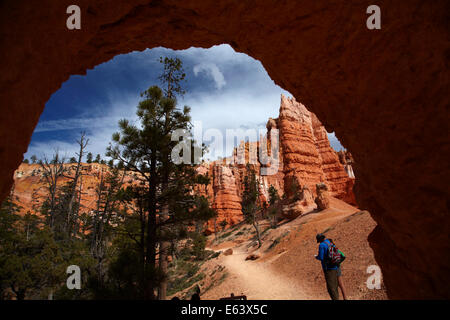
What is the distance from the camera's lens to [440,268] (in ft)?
10.4

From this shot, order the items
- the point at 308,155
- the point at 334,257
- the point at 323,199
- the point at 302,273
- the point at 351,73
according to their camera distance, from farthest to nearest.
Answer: the point at 308,155, the point at 323,199, the point at 302,273, the point at 334,257, the point at 351,73

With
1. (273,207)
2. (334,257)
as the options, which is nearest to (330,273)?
(334,257)

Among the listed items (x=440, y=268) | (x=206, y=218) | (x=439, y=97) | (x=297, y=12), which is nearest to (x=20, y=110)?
(x=297, y=12)

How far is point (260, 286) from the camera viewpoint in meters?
11.5

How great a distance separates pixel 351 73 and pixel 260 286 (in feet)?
37.2

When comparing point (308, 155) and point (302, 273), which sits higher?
point (308, 155)

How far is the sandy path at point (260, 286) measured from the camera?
9.68m

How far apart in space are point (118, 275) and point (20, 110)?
7390mm

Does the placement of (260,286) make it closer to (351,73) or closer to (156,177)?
(156,177)

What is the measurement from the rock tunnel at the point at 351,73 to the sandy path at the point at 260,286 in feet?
21.7

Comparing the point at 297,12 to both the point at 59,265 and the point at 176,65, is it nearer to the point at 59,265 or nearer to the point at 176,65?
the point at 176,65

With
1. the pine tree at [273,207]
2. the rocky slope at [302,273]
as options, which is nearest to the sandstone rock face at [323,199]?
the pine tree at [273,207]

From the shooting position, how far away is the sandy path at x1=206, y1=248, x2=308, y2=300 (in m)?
9.68

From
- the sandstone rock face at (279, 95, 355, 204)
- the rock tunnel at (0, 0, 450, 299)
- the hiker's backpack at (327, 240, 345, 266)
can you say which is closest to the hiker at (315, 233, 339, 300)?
the hiker's backpack at (327, 240, 345, 266)
